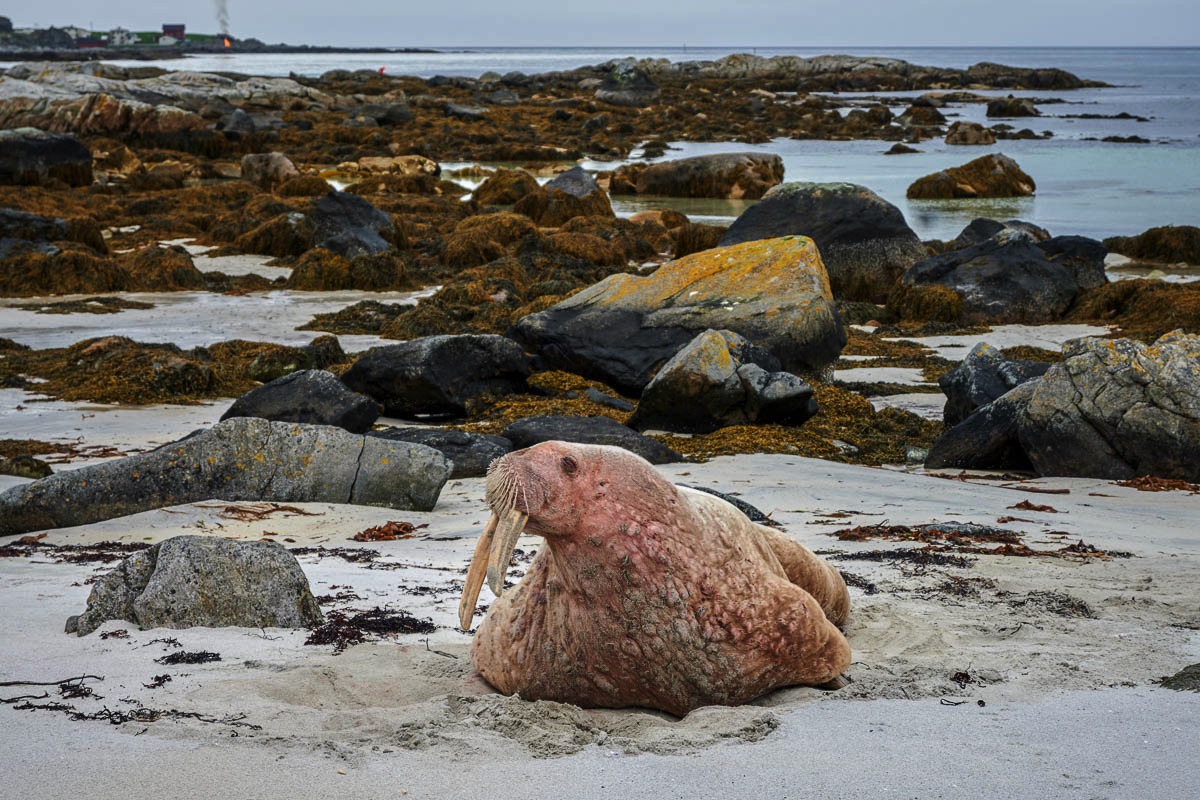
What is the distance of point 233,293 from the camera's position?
17.6 meters

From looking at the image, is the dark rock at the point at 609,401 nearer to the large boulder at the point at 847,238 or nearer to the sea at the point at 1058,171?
the large boulder at the point at 847,238

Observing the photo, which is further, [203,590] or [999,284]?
[999,284]

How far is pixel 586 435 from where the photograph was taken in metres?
8.89

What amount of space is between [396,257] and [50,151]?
52.8 feet

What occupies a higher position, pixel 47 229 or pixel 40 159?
pixel 40 159

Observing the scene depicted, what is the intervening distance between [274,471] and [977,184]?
28413 mm

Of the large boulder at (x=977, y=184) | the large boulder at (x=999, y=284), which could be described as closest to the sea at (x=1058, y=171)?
the large boulder at (x=977, y=184)

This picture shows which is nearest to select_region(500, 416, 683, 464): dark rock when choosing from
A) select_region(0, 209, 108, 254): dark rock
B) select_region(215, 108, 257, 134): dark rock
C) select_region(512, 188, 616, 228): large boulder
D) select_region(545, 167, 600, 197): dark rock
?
select_region(0, 209, 108, 254): dark rock

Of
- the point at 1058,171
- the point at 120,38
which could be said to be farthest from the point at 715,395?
the point at 120,38

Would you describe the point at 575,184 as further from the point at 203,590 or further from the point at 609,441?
the point at 203,590

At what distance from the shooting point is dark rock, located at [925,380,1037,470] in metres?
8.79

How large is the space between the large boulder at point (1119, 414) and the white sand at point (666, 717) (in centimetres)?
271

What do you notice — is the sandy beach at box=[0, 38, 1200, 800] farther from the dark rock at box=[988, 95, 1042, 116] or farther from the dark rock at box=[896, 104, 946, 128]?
the dark rock at box=[988, 95, 1042, 116]

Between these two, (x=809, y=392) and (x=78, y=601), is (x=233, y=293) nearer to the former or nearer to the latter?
(x=809, y=392)
